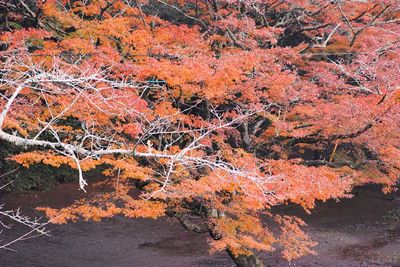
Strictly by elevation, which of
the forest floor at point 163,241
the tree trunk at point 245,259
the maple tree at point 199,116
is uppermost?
the maple tree at point 199,116

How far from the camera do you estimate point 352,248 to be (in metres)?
15.6

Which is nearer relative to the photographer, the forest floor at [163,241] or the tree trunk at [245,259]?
the tree trunk at [245,259]

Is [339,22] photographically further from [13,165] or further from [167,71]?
[13,165]

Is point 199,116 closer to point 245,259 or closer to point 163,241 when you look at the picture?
point 245,259

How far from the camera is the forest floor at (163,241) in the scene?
45.8 feet

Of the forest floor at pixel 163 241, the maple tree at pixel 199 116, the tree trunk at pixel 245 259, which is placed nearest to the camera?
the maple tree at pixel 199 116

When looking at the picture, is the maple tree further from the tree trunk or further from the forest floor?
the forest floor

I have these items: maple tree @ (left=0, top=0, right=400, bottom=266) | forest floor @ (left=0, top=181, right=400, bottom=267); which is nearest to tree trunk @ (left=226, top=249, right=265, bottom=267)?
maple tree @ (left=0, top=0, right=400, bottom=266)

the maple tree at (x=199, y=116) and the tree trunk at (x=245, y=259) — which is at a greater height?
the maple tree at (x=199, y=116)

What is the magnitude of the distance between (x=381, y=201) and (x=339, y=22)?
10598 mm

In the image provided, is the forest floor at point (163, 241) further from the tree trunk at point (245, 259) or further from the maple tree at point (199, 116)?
the tree trunk at point (245, 259)

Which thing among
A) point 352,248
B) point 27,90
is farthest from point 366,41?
point 27,90

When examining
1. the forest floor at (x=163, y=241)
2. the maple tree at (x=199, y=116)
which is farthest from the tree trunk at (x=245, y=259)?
the forest floor at (x=163, y=241)

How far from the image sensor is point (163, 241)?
1598cm
